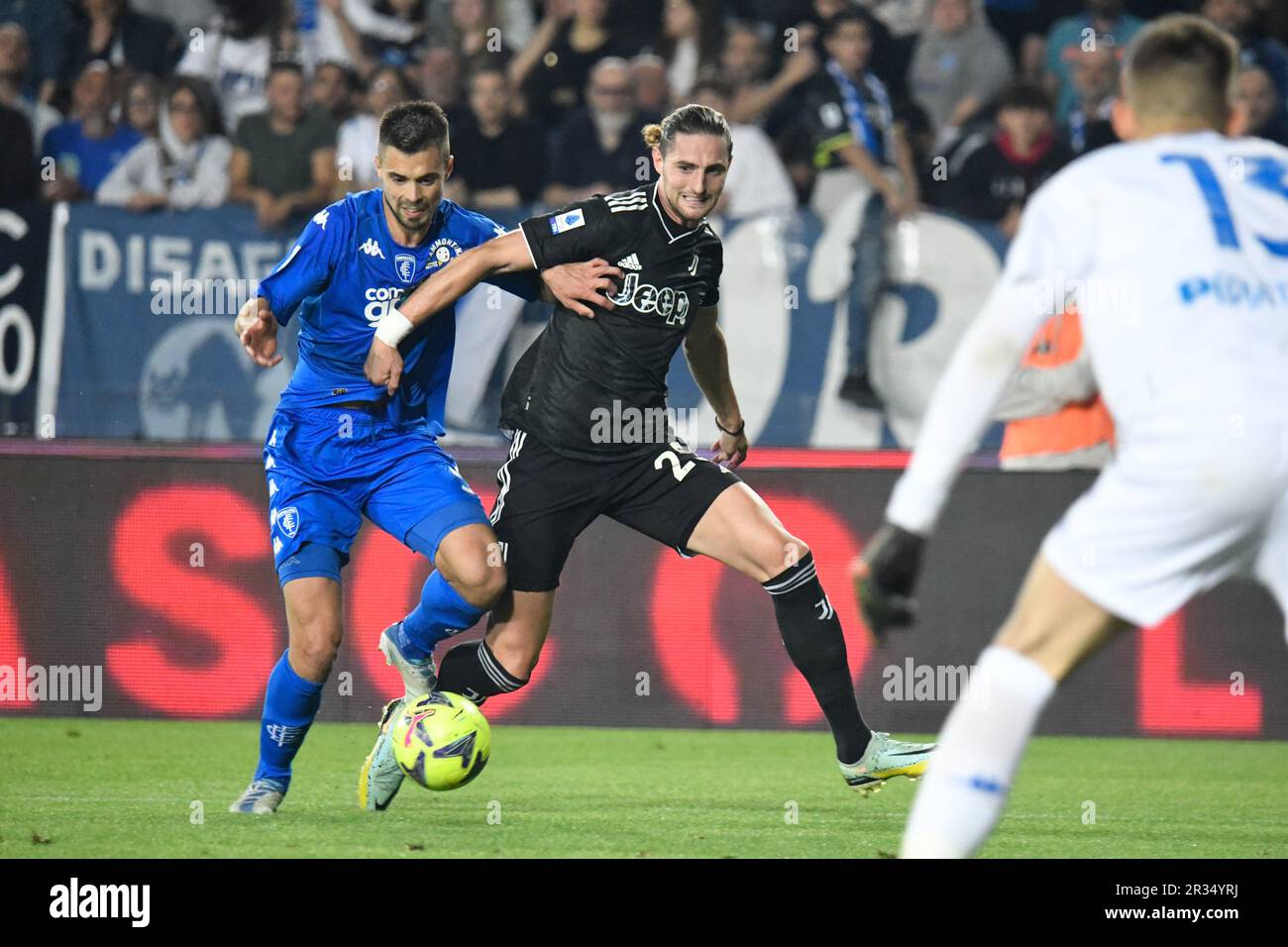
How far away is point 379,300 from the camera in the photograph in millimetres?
5977

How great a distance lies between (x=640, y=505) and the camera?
6.00 meters

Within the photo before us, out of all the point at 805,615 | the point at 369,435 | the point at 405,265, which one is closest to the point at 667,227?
the point at 405,265

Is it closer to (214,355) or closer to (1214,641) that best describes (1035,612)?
(1214,641)

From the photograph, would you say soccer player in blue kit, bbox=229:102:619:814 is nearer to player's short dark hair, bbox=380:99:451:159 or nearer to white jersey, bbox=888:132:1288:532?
player's short dark hair, bbox=380:99:451:159

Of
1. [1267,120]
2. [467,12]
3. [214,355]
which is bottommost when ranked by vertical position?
[214,355]

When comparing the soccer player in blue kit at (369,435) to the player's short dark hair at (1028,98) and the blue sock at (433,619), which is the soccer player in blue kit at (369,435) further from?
the player's short dark hair at (1028,98)

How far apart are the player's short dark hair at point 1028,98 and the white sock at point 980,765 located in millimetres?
7210

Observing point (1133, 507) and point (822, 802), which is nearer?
point (1133, 507)

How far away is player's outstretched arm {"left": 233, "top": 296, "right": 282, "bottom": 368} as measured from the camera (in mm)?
5547

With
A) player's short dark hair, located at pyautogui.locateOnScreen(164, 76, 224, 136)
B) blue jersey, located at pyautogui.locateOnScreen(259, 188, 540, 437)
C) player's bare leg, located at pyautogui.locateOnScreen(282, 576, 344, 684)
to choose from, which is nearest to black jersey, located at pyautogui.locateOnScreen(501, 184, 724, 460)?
blue jersey, located at pyautogui.locateOnScreen(259, 188, 540, 437)

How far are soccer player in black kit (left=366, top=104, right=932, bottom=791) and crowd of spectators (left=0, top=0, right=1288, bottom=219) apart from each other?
12.7ft
